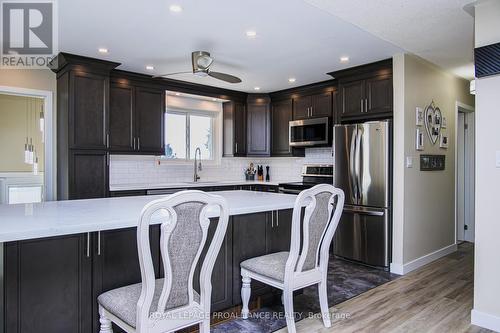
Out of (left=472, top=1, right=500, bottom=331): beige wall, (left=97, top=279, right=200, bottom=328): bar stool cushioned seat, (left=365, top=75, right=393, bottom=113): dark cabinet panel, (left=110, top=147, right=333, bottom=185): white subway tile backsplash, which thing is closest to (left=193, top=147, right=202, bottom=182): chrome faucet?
Result: (left=110, top=147, right=333, bottom=185): white subway tile backsplash

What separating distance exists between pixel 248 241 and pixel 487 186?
6.07 ft

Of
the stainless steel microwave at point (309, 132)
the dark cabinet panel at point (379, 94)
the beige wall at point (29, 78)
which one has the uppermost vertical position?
the beige wall at point (29, 78)

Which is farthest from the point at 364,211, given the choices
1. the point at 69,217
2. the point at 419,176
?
the point at 69,217

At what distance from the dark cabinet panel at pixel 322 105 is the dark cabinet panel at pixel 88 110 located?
2.91 metres

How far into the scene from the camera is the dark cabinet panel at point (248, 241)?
2531mm

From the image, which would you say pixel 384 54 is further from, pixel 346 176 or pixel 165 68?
pixel 165 68

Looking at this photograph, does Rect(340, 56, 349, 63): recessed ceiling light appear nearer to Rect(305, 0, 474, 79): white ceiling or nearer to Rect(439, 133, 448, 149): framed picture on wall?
Rect(305, 0, 474, 79): white ceiling

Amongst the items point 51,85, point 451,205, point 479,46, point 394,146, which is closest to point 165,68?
point 51,85

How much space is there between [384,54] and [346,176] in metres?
1.46

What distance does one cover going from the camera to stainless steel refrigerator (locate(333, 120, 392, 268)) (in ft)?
12.7

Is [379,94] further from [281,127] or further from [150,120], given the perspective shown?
[150,120]

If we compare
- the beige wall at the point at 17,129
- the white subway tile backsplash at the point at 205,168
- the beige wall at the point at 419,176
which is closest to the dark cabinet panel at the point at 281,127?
the white subway tile backsplash at the point at 205,168

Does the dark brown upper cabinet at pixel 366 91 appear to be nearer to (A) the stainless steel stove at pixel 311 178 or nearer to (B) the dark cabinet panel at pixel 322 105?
(B) the dark cabinet panel at pixel 322 105

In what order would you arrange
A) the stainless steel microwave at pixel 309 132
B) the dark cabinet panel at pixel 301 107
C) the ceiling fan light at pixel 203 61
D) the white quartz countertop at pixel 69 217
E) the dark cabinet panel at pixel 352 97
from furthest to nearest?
the dark cabinet panel at pixel 301 107, the stainless steel microwave at pixel 309 132, the dark cabinet panel at pixel 352 97, the ceiling fan light at pixel 203 61, the white quartz countertop at pixel 69 217
